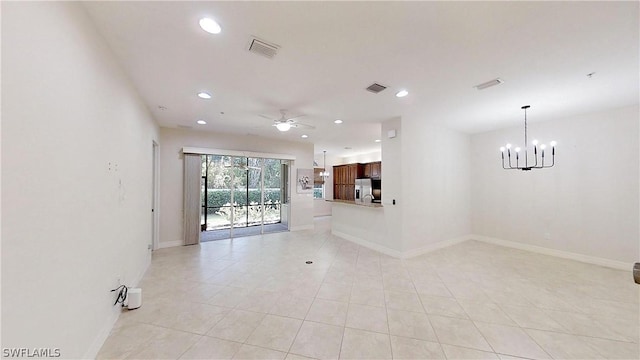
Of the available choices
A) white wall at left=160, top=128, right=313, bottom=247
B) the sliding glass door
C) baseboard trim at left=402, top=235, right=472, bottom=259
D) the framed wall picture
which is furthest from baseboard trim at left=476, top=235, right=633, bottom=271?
white wall at left=160, top=128, right=313, bottom=247

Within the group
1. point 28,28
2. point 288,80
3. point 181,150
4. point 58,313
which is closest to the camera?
point 28,28

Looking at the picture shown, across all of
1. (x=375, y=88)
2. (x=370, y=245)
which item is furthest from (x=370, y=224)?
(x=375, y=88)

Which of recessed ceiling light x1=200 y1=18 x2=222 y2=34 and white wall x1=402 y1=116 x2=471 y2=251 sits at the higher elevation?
recessed ceiling light x1=200 y1=18 x2=222 y2=34

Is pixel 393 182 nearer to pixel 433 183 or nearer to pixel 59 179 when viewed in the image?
pixel 433 183

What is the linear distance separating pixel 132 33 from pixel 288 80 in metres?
1.55

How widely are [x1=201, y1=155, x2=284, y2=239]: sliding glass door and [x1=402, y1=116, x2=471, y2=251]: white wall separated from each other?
3.82m

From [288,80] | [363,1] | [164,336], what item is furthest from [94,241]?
[363,1]

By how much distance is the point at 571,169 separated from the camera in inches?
173

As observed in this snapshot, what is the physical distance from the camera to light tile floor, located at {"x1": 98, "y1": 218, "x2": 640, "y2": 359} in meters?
2.00

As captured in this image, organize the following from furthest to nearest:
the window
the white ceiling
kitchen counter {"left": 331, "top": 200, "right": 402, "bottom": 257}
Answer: the window → kitchen counter {"left": 331, "top": 200, "right": 402, "bottom": 257} → the white ceiling

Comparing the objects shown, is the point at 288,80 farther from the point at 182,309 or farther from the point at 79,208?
the point at 182,309

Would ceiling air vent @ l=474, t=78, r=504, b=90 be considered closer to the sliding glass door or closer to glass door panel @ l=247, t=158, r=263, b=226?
the sliding glass door

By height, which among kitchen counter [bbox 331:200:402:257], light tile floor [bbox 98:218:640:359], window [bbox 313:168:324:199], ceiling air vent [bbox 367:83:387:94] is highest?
ceiling air vent [bbox 367:83:387:94]

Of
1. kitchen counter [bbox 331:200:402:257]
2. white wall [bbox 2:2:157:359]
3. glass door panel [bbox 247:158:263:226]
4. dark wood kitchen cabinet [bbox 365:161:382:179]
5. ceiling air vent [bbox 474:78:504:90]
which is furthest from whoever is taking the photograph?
dark wood kitchen cabinet [bbox 365:161:382:179]
